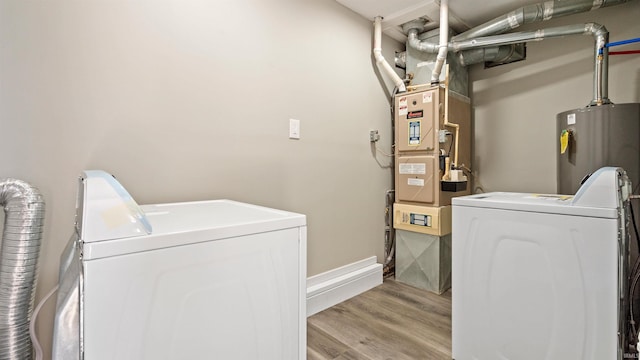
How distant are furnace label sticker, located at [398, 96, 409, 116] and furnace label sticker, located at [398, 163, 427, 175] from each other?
1.47 feet

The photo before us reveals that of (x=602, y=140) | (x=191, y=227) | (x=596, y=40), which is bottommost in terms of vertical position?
(x=191, y=227)

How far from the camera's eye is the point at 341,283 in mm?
2195

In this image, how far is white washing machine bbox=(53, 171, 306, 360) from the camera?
2.16 feet

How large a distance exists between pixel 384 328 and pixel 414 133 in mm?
1499

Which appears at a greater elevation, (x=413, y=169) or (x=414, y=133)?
(x=414, y=133)

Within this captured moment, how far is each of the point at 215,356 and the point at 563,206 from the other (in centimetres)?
131

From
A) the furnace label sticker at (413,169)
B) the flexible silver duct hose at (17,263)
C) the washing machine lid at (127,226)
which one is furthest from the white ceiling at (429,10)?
the flexible silver duct hose at (17,263)

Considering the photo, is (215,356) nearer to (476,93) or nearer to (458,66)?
(458,66)

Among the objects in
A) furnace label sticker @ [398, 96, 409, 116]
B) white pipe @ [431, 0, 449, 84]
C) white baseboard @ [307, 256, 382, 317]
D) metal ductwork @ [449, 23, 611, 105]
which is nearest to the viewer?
metal ductwork @ [449, 23, 611, 105]

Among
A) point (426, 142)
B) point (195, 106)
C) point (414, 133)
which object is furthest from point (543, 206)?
point (195, 106)

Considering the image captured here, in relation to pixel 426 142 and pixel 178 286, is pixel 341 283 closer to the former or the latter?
pixel 426 142

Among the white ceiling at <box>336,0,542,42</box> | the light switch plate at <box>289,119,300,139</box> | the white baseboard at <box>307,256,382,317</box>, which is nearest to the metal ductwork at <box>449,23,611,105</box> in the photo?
the white ceiling at <box>336,0,542,42</box>

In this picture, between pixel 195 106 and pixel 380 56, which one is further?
pixel 380 56

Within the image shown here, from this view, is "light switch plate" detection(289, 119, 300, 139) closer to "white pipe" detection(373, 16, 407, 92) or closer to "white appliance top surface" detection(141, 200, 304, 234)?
"white appliance top surface" detection(141, 200, 304, 234)
